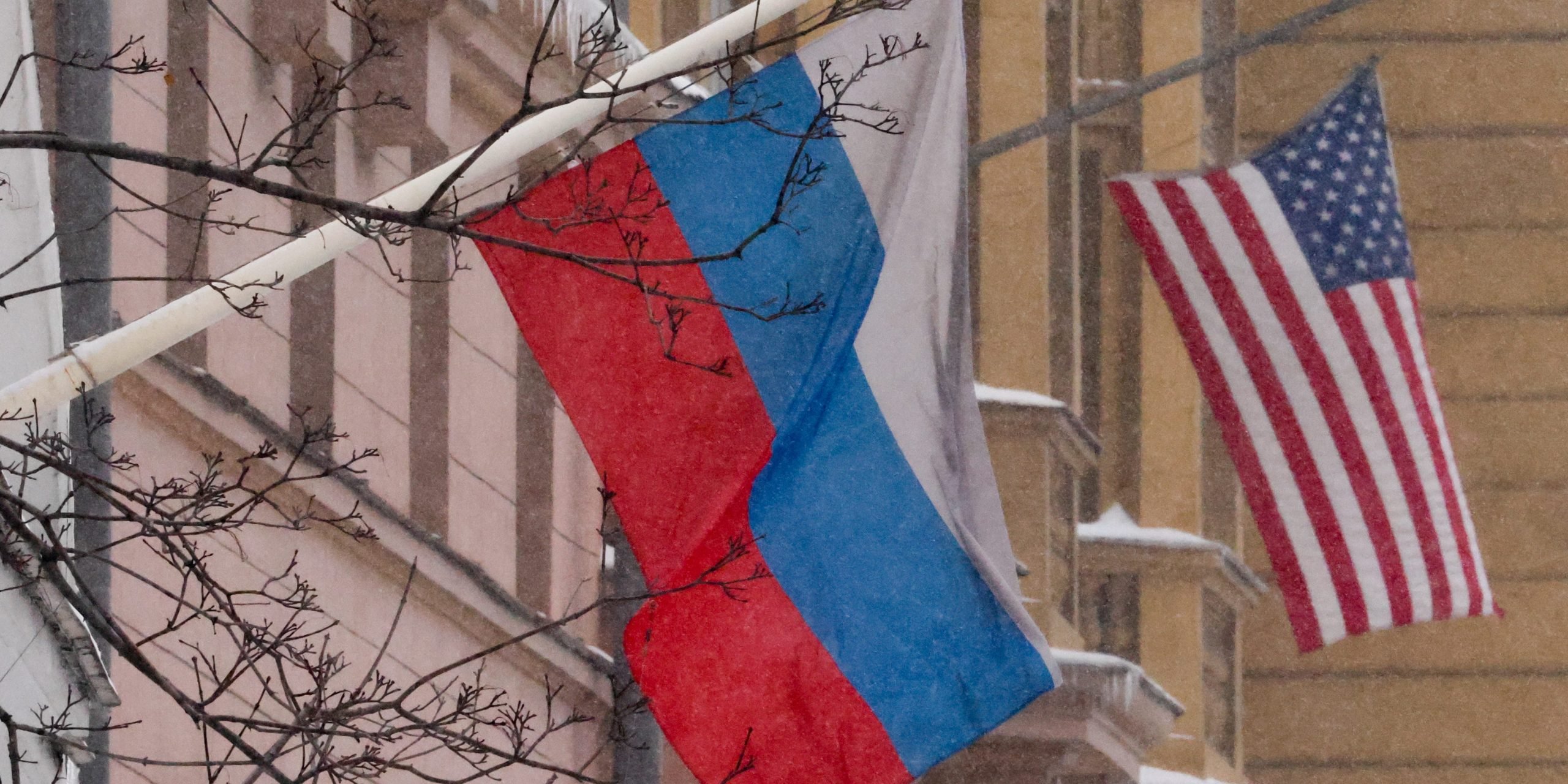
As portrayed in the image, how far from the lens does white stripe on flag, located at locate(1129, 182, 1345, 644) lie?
1443 cm

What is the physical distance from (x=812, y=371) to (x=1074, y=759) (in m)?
7.39

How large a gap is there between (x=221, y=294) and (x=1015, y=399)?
386 inches

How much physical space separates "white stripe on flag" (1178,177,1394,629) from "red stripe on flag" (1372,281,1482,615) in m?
0.39

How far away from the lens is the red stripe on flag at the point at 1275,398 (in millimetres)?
14398

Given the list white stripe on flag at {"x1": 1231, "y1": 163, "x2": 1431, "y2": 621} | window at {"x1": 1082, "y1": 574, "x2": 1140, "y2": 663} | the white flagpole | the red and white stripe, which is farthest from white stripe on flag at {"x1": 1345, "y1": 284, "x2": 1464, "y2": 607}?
the white flagpole

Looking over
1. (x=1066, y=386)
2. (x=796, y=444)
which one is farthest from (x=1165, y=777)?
(x=796, y=444)

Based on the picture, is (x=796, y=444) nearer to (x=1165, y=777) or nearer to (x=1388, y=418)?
(x=1388, y=418)

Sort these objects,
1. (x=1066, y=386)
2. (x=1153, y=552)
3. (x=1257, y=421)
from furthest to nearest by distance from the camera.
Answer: (x=1153, y=552) < (x=1066, y=386) < (x=1257, y=421)

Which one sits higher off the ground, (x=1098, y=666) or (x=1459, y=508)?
(x=1459, y=508)

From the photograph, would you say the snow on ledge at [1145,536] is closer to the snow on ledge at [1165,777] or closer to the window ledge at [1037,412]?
the snow on ledge at [1165,777]

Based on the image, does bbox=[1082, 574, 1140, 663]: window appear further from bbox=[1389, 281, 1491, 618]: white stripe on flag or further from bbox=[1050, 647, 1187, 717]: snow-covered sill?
bbox=[1389, 281, 1491, 618]: white stripe on flag

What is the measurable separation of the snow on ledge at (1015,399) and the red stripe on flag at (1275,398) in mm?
1955

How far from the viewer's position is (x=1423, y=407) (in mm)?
14477

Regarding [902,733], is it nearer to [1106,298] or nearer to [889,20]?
[889,20]
